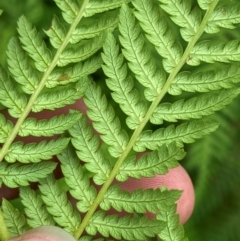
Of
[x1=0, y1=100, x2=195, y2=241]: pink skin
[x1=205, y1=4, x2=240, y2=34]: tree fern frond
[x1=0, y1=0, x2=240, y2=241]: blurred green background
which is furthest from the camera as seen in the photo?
[x1=0, y1=0, x2=240, y2=241]: blurred green background

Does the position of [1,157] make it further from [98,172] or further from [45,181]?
[98,172]

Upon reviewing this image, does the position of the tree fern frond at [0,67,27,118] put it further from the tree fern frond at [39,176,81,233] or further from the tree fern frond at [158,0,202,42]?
the tree fern frond at [158,0,202,42]

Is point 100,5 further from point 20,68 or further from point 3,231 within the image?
point 3,231

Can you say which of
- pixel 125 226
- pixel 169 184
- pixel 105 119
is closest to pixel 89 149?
pixel 105 119

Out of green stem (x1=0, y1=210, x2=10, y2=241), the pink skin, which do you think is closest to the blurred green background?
the pink skin

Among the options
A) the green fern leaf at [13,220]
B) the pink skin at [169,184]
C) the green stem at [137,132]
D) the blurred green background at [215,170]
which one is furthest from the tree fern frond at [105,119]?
the blurred green background at [215,170]

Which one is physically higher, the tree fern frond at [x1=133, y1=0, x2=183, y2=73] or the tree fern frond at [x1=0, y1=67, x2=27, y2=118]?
the tree fern frond at [x1=133, y1=0, x2=183, y2=73]

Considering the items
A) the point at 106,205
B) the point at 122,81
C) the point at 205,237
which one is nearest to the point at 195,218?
the point at 205,237

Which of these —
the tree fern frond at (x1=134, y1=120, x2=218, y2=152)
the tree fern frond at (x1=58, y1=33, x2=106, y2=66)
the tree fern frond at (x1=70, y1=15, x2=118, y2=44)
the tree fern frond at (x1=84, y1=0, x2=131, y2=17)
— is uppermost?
the tree fern frond at (x1=84, y1=0, x2=131, y2=17)
